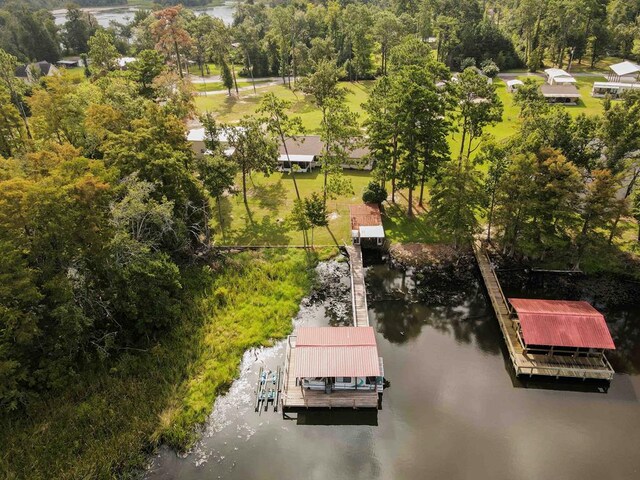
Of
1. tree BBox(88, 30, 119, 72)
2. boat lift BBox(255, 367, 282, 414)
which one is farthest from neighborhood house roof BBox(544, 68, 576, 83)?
tree BBox(88, 30, 119, 72)

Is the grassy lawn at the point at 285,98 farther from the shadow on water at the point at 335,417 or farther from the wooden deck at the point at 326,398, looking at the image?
the shadow on water at the point at 335,417

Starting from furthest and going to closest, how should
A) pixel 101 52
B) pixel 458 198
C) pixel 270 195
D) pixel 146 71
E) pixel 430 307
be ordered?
pixel 101 52
pixel 146 71
pixel 270 195
pixel 458 198
pixel 430 307

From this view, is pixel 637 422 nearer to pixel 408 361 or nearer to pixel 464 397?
pixel 464 397

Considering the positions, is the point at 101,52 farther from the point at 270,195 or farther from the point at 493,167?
the point at 493,167

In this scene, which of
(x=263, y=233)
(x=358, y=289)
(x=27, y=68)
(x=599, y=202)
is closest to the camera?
(x=599, y=202)

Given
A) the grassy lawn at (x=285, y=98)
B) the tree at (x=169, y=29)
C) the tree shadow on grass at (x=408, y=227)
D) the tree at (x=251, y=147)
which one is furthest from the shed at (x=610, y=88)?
the tree at (x=169, y=29)

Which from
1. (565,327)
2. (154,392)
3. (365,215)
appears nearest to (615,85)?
(365,215)

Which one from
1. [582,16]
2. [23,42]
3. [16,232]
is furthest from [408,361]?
[23,42]
